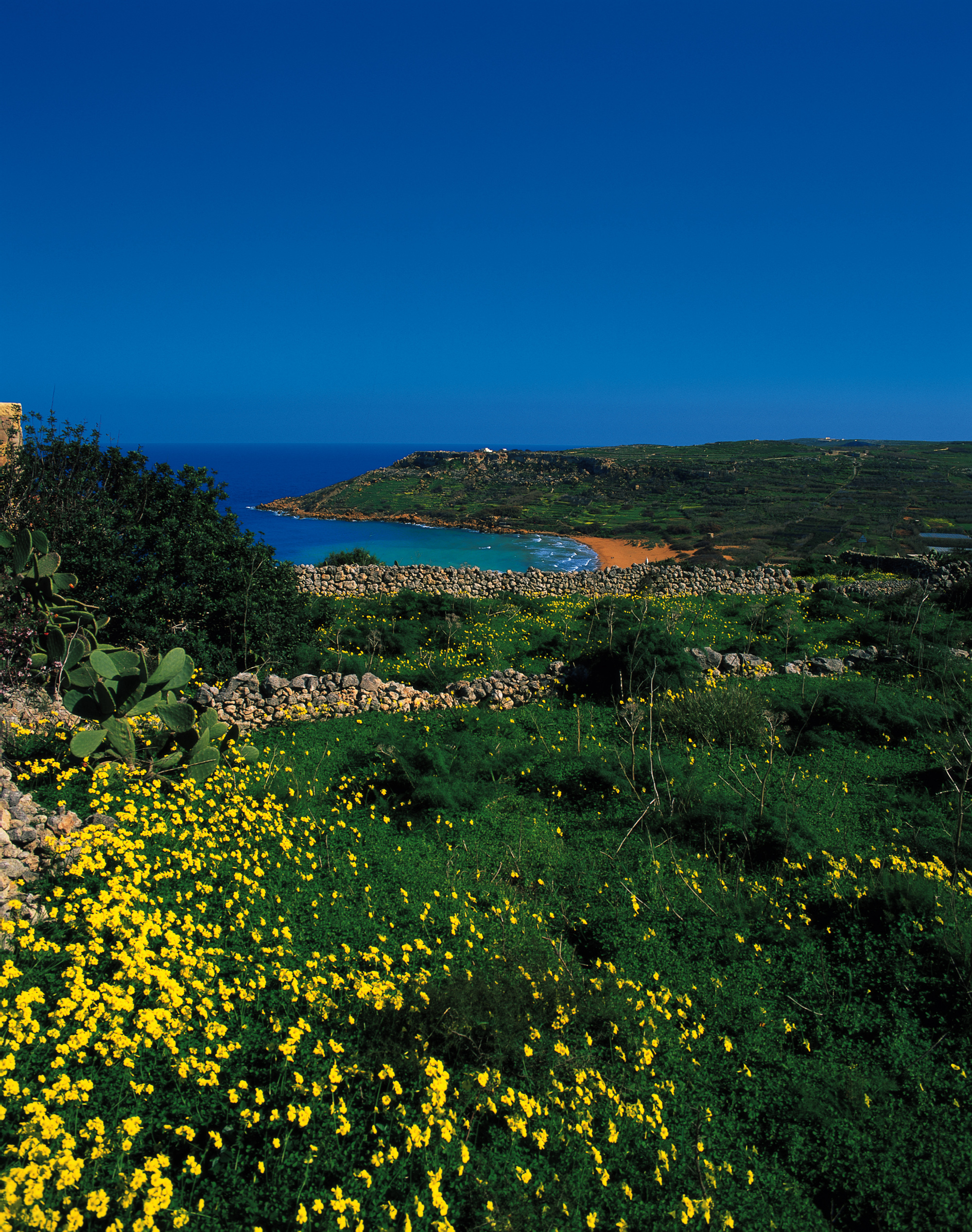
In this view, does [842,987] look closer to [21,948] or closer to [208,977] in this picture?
[208,977]

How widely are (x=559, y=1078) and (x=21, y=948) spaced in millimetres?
3634

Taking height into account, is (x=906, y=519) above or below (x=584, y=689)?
above

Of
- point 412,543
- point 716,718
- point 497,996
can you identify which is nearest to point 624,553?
point 412,543

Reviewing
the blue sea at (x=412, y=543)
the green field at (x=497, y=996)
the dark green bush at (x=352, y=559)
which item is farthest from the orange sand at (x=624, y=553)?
the green field at (x=497, y=996)

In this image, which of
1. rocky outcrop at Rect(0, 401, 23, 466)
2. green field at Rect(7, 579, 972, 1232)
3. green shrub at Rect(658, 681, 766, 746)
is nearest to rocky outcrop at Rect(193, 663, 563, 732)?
green field at Rect(7, 579, 972, 1232)

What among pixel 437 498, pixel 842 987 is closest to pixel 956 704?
pixel 842 987

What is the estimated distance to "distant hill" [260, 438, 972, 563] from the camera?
42.3m

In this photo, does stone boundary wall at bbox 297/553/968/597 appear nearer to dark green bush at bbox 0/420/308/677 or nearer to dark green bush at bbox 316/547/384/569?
dark green bush at bbox 316/547/384/569

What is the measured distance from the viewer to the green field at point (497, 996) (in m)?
3.31

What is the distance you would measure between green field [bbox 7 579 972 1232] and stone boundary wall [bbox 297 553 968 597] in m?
14.8

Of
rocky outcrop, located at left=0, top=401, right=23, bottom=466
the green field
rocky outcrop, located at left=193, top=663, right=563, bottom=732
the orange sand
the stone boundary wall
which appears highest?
rocky outcrop, located at left=0, top=401, right=23, bottom=466

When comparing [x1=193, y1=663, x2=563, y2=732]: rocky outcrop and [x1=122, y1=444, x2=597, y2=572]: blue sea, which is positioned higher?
[x1=122, y1=444, x2=597, y2=572]: blue sea

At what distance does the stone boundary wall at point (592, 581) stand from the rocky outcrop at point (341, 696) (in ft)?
34.4

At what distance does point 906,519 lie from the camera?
150 ft
